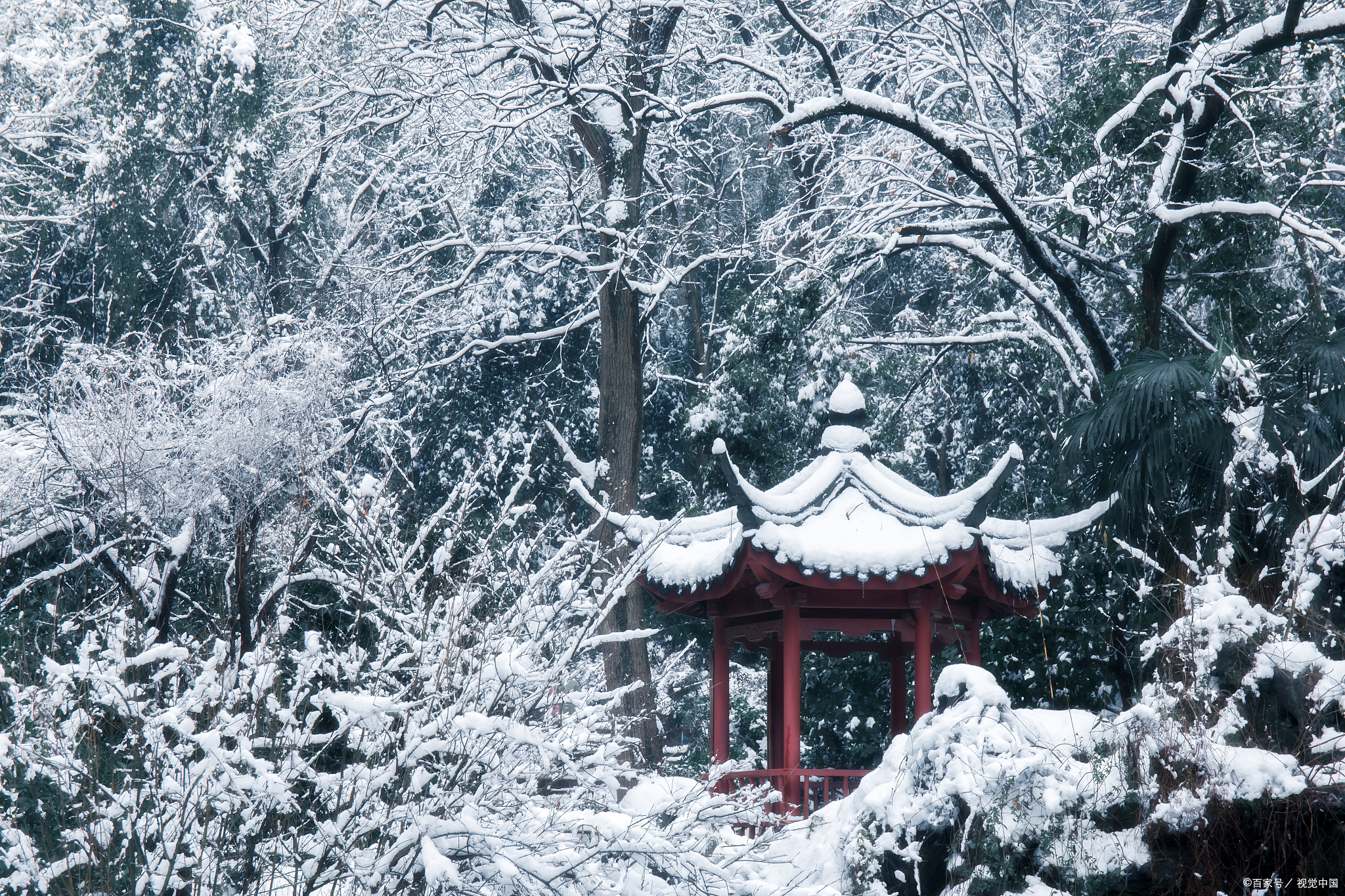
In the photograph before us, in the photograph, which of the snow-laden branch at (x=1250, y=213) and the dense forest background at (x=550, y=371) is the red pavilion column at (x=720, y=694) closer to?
the dense forest background at (x=550, y=371)

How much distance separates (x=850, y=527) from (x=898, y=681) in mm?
2231

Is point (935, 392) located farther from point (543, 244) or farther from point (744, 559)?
point (744, 559)

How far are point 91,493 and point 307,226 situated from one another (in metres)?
7.55

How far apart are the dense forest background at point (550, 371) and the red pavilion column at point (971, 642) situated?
518mm

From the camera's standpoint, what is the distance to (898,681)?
29.0 ft

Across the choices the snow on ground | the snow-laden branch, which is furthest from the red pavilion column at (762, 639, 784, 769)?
the snow-laden branch

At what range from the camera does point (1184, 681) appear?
5.25m

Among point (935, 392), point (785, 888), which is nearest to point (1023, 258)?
point (935, 392)

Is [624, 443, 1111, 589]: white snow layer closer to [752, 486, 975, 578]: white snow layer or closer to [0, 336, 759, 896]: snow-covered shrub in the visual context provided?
[752, 486, 975, 578]: white snow layer

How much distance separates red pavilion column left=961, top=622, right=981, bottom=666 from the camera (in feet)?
25.5

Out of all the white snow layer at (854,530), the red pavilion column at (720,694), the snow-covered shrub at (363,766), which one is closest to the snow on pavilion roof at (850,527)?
the white snow layer at (854,530)

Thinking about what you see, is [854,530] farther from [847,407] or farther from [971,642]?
[971,642]

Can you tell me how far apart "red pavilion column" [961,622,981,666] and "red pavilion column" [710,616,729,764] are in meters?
1.59

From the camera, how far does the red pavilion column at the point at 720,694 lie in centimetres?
769
